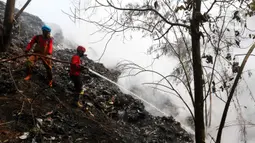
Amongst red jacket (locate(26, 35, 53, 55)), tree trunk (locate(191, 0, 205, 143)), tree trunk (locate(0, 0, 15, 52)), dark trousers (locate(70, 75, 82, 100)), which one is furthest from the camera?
tree trunk (locate(0, 0, 15, 52))

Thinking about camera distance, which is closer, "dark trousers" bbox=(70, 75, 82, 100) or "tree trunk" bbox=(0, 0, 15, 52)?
"dark trousers" bbox=(70, 75, 82, 100)

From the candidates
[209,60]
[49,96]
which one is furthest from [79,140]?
[209,60]

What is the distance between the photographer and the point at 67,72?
→ 26.9 ft

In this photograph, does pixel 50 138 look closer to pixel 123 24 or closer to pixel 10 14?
pixel 123 24

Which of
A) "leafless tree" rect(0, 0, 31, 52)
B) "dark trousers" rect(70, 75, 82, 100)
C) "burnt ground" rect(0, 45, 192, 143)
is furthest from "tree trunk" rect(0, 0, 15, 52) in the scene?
"dark trousers" rect(70, 75, 82, 100)

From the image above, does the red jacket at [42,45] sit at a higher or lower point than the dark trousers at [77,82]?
higher

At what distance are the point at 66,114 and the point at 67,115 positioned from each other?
0.03m

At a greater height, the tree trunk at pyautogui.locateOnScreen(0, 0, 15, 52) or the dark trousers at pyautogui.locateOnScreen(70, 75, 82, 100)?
the tree trunk at pyautogui.locateOnScreen(0, 0, 15, 52)

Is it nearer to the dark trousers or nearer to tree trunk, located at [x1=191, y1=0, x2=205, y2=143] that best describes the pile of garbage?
the dark trousers

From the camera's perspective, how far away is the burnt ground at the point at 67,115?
511 cm

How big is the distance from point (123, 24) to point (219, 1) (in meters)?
1.38

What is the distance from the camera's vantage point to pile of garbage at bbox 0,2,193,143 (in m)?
5.10

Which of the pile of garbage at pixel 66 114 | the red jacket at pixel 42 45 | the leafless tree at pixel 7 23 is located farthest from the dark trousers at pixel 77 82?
the leafless tree at pixel 7 23

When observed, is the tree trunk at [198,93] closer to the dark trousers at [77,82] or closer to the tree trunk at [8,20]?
the dark trousers at [77,82]
